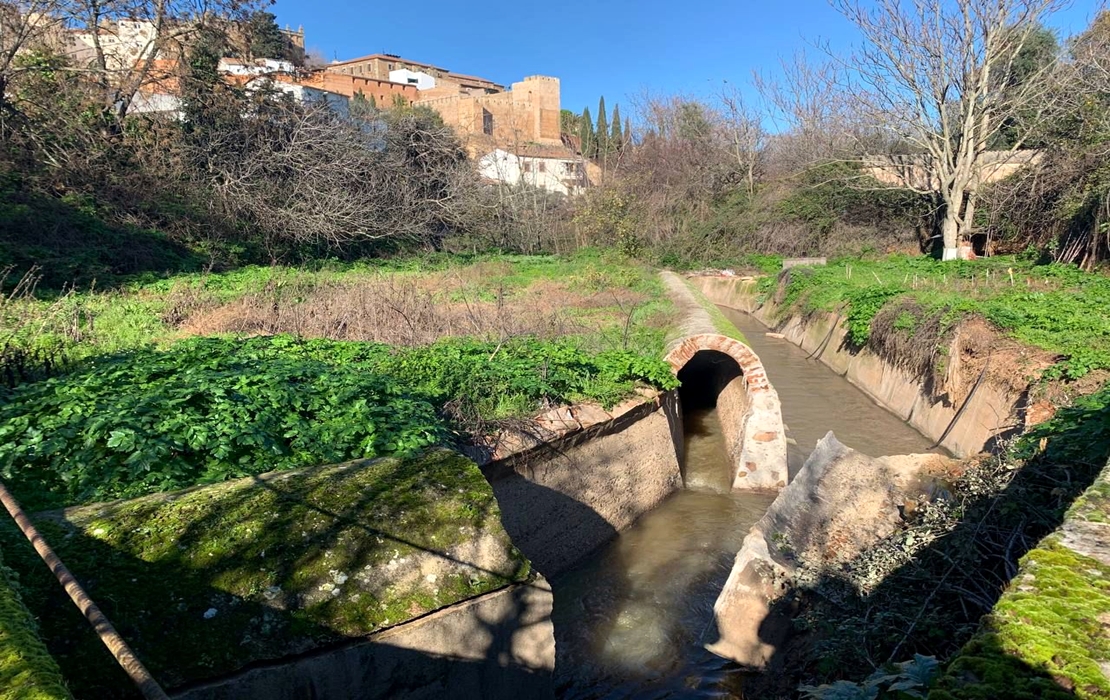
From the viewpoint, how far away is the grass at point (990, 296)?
30.3 feet

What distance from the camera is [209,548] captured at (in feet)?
11.3

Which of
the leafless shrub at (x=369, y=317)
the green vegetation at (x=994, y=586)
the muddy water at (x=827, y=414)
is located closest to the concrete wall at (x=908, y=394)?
the muddy water at (x=827, y=414)

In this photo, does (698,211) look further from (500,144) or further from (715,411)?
(715,411)

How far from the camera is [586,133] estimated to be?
57.8m

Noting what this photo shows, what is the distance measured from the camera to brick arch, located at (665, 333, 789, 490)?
9.11 meters

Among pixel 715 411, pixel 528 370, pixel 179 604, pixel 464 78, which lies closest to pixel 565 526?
pixel 528 370

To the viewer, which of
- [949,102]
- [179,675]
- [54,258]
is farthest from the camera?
A: [949,102]

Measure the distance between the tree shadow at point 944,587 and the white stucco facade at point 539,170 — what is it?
3089 centimetres

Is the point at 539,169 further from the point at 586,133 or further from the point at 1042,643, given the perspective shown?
the point at 1042,643

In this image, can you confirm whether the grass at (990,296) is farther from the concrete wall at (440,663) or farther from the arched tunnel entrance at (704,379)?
the concrete wall at (440,663)

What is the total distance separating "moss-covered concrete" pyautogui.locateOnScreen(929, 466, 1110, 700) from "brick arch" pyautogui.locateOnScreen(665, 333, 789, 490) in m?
6.52

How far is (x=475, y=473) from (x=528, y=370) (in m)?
3.22

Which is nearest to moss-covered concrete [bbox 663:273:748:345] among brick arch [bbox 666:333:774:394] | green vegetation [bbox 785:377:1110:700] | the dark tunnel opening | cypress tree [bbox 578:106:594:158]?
brick arch [bbox 666:333:774:394]

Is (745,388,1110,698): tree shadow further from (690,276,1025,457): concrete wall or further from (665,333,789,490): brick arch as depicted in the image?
(690,276,1025,457): concrete wall
